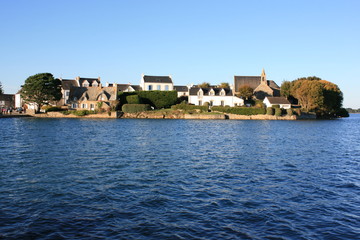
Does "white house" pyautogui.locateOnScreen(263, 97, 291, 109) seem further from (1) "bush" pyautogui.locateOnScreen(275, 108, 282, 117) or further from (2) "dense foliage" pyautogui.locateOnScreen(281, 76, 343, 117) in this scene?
(1) "bush" pyautogui.locateOnScreen(275, 108, 282, 117)

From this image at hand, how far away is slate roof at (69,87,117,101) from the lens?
9462 cm

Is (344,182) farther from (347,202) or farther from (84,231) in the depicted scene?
(84,231)

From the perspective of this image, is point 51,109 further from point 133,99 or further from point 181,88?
point 181,88

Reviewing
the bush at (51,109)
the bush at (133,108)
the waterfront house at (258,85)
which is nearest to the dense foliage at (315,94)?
the waterfront house at (258,85)

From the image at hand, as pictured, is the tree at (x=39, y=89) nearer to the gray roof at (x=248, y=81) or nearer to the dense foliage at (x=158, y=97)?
the dense foliage at (x=158, y=97)

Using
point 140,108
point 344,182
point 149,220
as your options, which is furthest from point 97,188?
point 140,108

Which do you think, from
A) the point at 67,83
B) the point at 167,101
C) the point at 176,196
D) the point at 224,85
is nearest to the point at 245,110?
the point at 167,101

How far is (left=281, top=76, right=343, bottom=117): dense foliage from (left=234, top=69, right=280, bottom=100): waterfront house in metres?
5.94

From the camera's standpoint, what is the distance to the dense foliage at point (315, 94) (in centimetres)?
9044

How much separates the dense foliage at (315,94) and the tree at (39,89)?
228 feet

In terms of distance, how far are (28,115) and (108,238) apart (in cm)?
8537

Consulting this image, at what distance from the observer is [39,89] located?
8400cm

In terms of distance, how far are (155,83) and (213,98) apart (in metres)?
20.1

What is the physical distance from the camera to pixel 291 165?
21844 mm
